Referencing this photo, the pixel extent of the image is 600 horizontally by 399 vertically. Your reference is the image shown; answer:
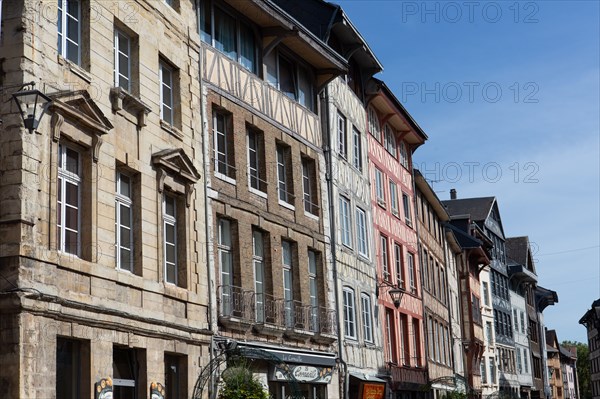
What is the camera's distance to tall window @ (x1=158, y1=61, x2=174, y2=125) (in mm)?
16750

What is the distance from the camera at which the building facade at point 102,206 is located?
11.9m

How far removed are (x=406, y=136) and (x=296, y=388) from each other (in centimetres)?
1786

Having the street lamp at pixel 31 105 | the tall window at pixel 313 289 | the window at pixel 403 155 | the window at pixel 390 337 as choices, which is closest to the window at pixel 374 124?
the window at pixel 403 155

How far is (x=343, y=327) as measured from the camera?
918 inches

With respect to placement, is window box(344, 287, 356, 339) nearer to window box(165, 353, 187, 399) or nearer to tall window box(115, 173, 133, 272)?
window box(165, 353, 187, 399)

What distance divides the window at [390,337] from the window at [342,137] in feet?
17.4

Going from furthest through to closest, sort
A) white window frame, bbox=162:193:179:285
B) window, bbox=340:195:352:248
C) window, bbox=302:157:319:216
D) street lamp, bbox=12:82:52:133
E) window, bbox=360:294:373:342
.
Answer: window, bbox=360:294:373:342
window, bbox=340:195:352:248
window, bbox=302:157:319:216
white window frame, bbox=162:193:179:285
street lamp, bbox=12:82:52:133

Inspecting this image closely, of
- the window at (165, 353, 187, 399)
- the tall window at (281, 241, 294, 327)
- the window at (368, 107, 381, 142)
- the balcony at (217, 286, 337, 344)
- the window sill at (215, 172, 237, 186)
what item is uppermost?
the window at (368, 107, 381, 142)

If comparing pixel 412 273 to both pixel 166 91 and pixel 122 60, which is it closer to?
pixel 166 91

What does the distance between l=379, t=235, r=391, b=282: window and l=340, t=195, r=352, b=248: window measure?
341cm

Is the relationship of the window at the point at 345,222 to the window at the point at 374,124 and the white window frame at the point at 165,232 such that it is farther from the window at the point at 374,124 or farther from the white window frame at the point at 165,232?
the white window frame at the point at 165,232

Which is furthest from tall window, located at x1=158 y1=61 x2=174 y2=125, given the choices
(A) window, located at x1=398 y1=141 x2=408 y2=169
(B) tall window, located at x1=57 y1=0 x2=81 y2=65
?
(A) window, located at x1=398 y1=141 x2=408 y2=169

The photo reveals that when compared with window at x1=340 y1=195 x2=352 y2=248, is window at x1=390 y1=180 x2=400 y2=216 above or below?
above

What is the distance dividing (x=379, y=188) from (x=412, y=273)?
164 inches
